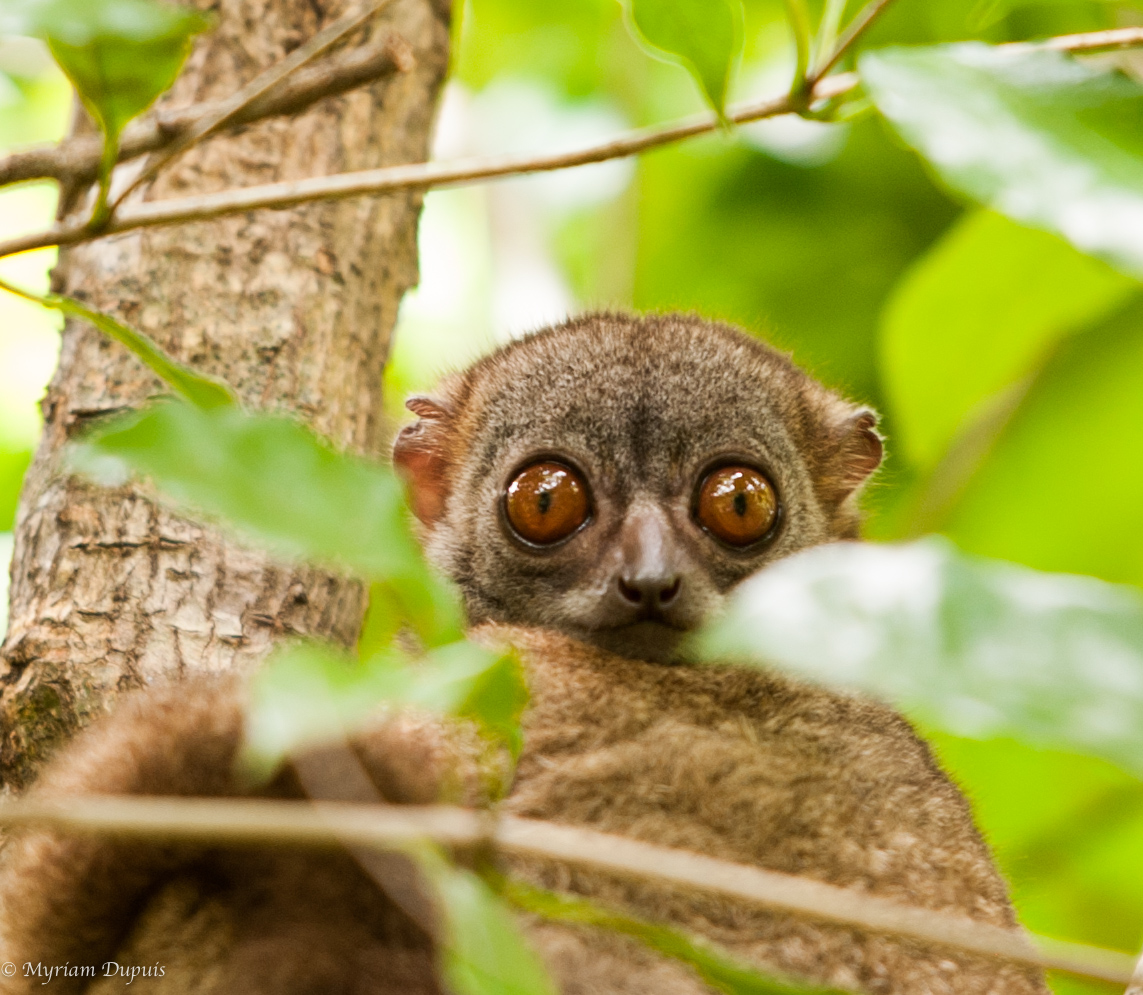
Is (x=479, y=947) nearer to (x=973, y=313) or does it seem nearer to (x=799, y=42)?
(x=799, y=42)

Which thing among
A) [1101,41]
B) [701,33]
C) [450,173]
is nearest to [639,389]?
[450,173]

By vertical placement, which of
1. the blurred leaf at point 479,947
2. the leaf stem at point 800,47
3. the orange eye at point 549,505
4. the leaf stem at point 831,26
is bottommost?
the blurred leaf at point 479,947

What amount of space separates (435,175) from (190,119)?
479 mm

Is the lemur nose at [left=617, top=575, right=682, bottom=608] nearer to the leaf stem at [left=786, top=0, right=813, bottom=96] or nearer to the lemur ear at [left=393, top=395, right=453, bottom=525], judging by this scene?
the lemur ear at [left=393, top=395, right=453, bottom=525]

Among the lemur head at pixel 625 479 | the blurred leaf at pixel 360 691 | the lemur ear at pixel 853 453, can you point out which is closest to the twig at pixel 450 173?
the lemur head at pixel 625 479

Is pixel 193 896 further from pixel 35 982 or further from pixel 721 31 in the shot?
pixel 721 31

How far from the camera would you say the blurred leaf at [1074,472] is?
4508mm

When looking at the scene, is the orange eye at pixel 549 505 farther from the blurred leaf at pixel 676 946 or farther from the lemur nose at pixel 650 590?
the blurred leaf at pixel 676 946

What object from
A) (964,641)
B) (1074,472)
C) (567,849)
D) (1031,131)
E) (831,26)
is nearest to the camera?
(964,641)

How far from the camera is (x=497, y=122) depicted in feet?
22.5

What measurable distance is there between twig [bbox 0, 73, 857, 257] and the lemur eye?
3.16ft

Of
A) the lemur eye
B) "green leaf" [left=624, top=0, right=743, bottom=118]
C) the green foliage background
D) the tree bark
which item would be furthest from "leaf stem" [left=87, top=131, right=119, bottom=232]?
the lemur eye

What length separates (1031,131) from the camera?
1.57 m

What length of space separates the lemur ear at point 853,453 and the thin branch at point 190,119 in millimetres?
1688
